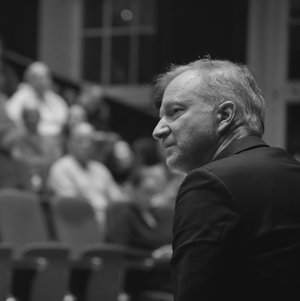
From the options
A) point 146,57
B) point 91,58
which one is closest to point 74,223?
point 146,57

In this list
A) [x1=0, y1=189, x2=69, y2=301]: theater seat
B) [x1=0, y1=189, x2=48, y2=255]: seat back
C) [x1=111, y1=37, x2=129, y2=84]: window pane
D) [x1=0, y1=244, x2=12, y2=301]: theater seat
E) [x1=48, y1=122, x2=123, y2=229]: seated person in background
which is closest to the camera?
[x1=0, y1=244, x2=12, y2=301]: theater seat

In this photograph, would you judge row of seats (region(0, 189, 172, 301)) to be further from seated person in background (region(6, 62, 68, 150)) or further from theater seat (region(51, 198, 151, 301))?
seated person in background (region(6, 62, 68, 150))

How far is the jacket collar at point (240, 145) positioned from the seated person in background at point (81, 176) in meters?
4.64

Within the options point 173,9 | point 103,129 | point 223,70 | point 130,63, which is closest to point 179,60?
point 173,9

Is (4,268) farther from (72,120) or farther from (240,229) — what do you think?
(240,229)

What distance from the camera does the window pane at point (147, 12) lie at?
36.8 ft

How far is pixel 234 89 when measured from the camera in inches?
66.4

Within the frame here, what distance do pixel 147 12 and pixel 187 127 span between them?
32.0 feet

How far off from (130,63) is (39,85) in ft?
12.7

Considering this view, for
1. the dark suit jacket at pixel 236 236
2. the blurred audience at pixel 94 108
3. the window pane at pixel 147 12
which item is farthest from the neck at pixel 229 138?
the window pane at pixel 147 12

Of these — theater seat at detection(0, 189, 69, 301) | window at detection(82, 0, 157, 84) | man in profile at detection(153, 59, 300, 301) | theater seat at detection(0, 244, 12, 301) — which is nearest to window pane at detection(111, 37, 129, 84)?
window at detection(82, 0, 157, 84)

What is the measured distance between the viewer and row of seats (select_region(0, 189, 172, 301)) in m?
4.93

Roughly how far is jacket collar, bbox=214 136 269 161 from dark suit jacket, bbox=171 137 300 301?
0.09 metres

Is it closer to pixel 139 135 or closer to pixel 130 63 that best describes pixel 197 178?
pixel 139 135
